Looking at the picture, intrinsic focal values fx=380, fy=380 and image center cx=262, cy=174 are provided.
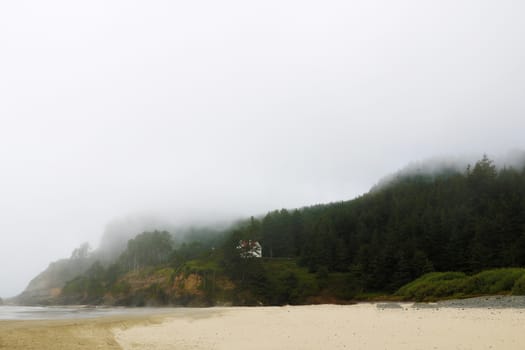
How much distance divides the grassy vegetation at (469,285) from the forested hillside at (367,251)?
0.87ft

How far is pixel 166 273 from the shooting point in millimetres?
111938

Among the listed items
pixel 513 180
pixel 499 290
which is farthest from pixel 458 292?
pixel 513 180

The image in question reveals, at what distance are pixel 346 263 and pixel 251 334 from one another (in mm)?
68462

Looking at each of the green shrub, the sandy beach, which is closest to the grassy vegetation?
the green shrub

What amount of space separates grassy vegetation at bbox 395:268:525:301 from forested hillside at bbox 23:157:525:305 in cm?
26

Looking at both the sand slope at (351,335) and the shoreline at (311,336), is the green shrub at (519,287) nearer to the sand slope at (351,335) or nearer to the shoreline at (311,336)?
the sand slope at (351,335)

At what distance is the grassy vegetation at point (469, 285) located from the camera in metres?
43.4

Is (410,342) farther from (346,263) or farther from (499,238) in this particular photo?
(346,263)

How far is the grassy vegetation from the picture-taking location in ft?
142

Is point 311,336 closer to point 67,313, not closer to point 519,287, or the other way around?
point 519,287

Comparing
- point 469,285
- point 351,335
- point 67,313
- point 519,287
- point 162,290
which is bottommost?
point 162,290

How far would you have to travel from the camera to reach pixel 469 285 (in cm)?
4769

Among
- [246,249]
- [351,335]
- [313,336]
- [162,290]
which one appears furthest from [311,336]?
[162,290]

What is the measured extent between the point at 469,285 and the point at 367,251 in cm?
3135
